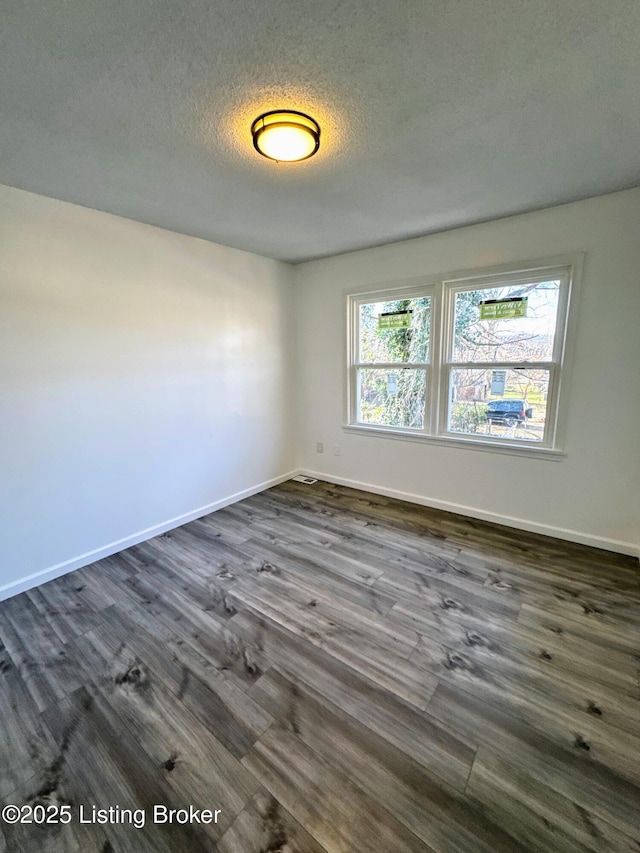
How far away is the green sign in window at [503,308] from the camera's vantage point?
284 cm

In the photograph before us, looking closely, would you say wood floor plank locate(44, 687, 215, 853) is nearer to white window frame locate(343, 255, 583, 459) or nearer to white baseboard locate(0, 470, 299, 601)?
white baseboard locate(0, 470, 299, 601)

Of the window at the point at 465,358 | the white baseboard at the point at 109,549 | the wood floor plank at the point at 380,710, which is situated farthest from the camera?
A: the window at the point at 465,358

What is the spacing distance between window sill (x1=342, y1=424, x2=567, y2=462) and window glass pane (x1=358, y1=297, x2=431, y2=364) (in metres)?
0.73

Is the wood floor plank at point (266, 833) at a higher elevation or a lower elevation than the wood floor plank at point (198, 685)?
lower

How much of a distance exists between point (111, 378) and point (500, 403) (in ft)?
10.4

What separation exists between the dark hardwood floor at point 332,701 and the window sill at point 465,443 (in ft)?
2.52

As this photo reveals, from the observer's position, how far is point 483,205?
98.5 inches

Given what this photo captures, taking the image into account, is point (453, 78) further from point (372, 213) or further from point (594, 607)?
point (594, 607)

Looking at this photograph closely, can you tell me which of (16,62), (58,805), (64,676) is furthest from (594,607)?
(16,62)

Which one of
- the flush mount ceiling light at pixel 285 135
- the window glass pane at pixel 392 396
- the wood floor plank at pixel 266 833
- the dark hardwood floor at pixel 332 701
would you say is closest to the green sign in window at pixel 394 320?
the window glass pane at pixel 392 396

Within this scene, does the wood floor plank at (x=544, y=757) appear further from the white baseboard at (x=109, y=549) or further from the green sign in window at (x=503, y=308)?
the green sign in window at (x=503, y=308)

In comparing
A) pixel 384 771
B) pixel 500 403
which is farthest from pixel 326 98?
pixel 384 771

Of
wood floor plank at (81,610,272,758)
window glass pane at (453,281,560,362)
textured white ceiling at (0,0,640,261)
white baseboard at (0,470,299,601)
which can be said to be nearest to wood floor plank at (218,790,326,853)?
wood floor plank at (81,610,272,758)

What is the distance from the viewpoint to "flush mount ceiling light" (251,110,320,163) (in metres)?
1.53
